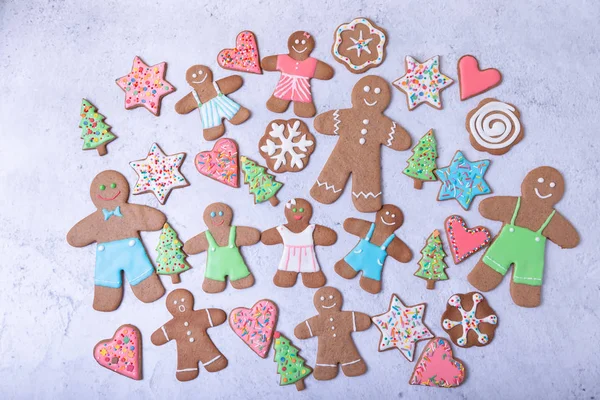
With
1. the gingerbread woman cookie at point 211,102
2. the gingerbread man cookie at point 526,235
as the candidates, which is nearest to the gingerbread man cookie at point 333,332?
the gingerbread man cookie at point 526,235

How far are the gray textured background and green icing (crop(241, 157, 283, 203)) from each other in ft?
0.11

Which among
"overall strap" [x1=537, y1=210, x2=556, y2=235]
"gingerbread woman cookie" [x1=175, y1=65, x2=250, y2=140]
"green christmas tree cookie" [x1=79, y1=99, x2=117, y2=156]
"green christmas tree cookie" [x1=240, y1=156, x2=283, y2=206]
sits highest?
"gingerbread woman cookie" [x1=175, y1=65, x2=250, y2=140]

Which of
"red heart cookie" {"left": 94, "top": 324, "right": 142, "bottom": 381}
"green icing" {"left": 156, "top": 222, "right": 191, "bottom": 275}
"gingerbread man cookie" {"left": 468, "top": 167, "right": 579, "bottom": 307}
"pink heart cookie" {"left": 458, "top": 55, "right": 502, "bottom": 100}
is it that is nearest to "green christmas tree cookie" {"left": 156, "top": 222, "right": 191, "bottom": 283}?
"green icing" {"left": 156, "top": 222, "right": 191, "bottom": 275}

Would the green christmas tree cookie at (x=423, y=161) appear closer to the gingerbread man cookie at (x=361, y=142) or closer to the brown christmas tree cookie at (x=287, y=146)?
the gingerbread man cookie at (x=361, y=142)

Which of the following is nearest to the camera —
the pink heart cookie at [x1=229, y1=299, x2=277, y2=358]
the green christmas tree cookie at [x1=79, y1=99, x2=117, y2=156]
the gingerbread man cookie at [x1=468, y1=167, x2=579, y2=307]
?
the gingerbread man cookie at [x1=468, y1=167, x2=579, y2=307]

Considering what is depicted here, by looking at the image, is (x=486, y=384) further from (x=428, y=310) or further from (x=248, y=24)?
(x=248, y=24)

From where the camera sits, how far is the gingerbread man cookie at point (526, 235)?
163 centimetres

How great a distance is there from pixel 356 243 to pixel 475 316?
16.3 inches

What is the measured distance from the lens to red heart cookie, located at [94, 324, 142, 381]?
1.79m

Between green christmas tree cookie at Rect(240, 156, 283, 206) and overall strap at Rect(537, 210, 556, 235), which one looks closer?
overall strap at Rect(537, 210, 556, 235)

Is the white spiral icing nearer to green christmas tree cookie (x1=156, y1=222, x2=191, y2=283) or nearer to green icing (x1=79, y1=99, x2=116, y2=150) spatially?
green christmas tree cookie (x1=156, y1=222, x2=191, y2=283)

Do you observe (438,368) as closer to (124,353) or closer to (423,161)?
(423,161)

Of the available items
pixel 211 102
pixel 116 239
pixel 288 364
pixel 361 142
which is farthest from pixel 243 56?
pixel 288 364

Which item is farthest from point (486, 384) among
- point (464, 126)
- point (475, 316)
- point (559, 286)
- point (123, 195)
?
point (123, 195)
